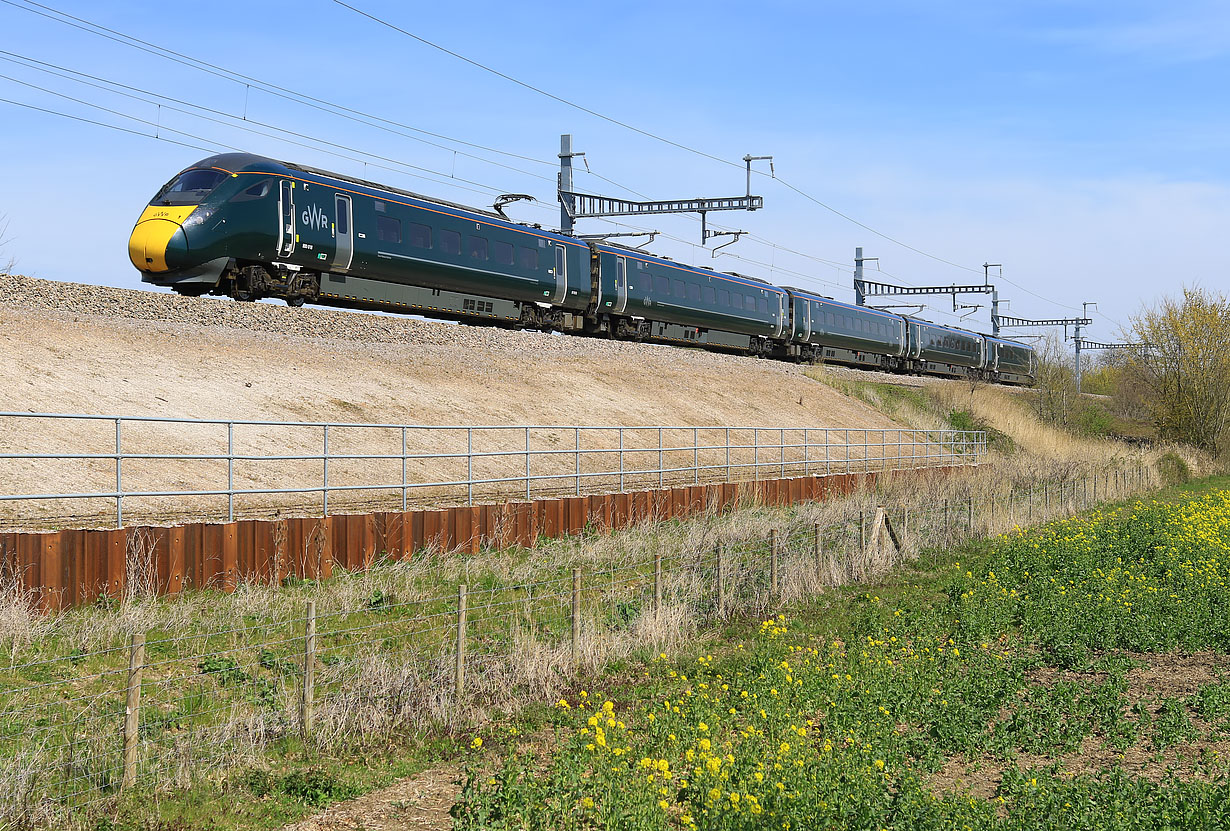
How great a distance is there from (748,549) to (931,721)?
772 centimetres

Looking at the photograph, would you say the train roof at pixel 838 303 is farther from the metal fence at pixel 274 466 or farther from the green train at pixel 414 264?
the metal fence at pixel 274 466

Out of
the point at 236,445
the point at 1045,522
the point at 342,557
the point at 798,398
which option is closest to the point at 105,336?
the point at 236,445

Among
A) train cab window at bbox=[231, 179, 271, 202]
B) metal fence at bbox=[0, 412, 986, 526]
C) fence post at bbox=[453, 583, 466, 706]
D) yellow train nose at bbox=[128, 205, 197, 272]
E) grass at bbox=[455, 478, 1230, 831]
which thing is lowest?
grass at bbox=[455, 478, 1230, 831]

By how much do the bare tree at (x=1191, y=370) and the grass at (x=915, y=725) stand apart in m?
33.6

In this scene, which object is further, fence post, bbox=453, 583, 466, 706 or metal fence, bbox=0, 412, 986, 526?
metal fence, bbox=0, 412, 986, 526

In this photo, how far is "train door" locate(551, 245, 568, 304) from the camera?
31688 millimetres

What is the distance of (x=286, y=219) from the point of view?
22.8m

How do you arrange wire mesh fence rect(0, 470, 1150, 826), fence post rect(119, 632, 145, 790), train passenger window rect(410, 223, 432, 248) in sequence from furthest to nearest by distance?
1. train passenger window rect(410, 223, 432, 248)
2. wire mesh fence rect(0, 470, 1150, 826)
3. fence post rect(119, 632, 145, 790)

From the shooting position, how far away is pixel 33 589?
1052cm

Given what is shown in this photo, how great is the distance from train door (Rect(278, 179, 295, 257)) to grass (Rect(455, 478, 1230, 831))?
14.1m

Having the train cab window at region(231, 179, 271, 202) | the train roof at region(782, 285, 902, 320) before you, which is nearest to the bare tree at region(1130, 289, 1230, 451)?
the train roof at region(782, 285, 902, 320)

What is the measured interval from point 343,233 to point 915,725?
1836 cm

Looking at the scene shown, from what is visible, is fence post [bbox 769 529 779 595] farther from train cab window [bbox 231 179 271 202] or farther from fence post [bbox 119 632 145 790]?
train cab window [bbox 231 179 271 202]

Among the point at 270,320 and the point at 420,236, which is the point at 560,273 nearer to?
the point at 420,236
